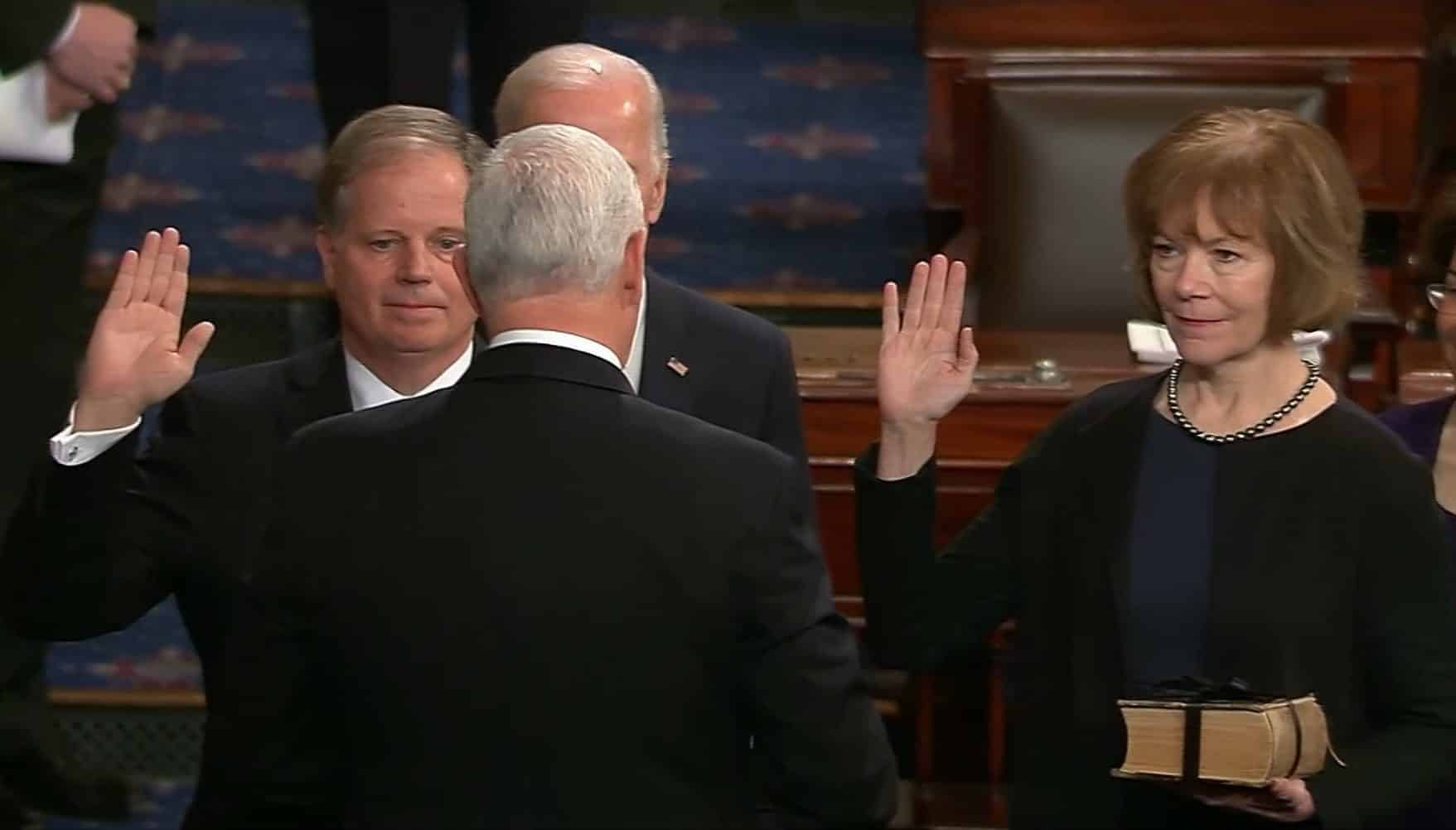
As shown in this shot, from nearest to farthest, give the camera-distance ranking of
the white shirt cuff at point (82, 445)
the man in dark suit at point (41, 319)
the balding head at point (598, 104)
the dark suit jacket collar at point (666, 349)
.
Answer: the white shirt cuff at point (82, 445) → the dark suit jacket collar at point (666, 349) → the balding head at point (598, 104) → the man in dark suit at point (41, 319)

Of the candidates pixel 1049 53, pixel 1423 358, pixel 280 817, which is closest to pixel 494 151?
pixel 280 817

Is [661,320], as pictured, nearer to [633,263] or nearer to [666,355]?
[666,355]

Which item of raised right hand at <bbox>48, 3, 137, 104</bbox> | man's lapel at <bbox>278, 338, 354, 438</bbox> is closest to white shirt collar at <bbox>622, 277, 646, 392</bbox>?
man's lapel at <bbox>278, 338, 354, 438</bbox>

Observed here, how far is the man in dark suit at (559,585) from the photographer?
2.21m

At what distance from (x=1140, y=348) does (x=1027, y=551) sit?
1.64 metres

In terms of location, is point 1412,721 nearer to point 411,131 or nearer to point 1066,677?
point 1066,677

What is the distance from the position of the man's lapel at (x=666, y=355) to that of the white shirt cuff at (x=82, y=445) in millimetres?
730

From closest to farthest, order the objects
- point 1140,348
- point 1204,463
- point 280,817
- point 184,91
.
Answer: point 280,817 < point 1204,463 < point 1140,348 < point 184,91

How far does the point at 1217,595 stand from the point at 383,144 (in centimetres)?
116

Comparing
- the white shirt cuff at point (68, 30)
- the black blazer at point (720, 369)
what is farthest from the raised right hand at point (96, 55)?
the black blazer at point (720, 369)

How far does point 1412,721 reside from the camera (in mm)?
2568

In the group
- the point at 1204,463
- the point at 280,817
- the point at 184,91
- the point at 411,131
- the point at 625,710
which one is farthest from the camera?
the point at 184,91

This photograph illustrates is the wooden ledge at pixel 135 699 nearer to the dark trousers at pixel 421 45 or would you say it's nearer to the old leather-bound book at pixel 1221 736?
the dark trousers at pixel 421 45

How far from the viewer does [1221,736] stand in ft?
7.97
